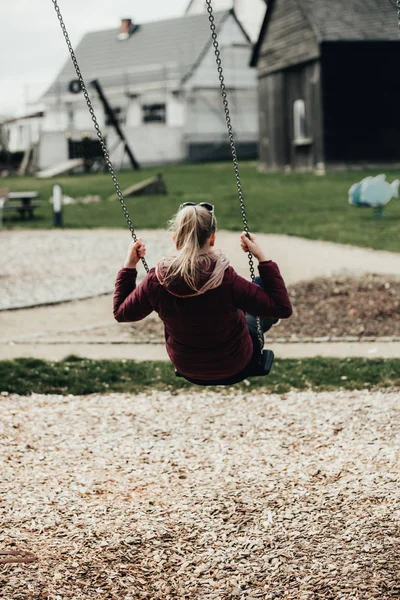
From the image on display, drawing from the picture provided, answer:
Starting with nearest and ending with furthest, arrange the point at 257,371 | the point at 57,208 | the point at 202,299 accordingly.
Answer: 1. the point at 202,299
2. the point at 257,371
3. the point at 57,208

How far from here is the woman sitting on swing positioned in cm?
461

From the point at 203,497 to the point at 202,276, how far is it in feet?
4.90

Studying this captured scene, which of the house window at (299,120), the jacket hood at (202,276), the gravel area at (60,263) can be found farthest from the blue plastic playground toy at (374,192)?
the jacket hood at (202,276)

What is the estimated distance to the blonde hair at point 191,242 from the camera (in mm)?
4574

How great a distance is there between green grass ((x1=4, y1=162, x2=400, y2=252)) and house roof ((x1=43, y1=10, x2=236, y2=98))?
→ 48.6 feet

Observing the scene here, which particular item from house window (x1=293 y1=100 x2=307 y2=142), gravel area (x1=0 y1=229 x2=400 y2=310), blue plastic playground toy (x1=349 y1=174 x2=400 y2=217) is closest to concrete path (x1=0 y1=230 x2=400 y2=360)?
gravel area (x1=0 y1=229 x2=400 y2=310)

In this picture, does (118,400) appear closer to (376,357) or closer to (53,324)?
(376,357)

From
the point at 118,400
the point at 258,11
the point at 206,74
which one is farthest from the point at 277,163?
the point at 118,400

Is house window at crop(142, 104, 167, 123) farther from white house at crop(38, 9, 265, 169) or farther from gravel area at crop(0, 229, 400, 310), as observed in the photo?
gravel area at crop(0, 229, 400, 310)

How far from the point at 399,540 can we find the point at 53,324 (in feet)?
21.5

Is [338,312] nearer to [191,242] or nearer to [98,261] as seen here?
[98,261]

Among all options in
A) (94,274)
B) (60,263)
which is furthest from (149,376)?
(60,263)

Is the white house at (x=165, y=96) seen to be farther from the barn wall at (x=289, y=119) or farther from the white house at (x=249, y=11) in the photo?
the barn wall at (x=289, y=119)

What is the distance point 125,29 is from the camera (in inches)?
2053
